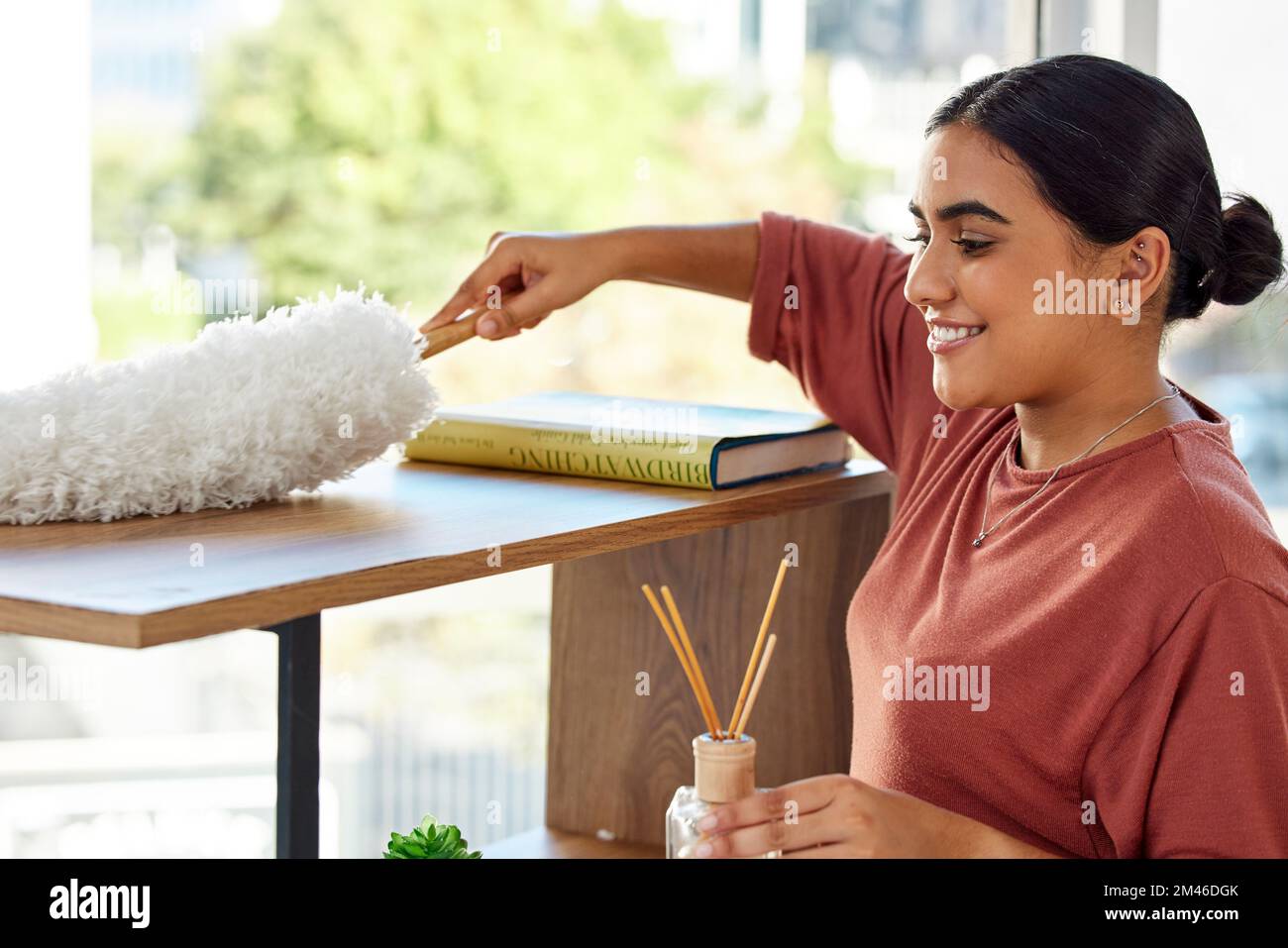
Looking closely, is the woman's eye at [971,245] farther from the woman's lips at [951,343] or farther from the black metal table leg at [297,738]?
the black metal table leg at [297,738]

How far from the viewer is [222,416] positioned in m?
0.95

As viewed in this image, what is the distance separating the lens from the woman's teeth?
3.55ft

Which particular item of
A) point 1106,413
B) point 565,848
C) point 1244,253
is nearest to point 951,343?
point 1106,413

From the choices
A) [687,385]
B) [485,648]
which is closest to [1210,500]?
[485,648]

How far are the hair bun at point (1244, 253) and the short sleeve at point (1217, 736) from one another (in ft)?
1.04

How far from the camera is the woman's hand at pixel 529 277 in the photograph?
1.24m

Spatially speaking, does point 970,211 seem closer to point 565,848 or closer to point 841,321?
point 841,321

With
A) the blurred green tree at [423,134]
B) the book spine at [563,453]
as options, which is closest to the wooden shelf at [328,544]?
the book spine at [563,453]

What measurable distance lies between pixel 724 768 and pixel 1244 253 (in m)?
0.59

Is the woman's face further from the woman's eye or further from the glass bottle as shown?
the glass bottle

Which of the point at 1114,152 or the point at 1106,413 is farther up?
the point at 1114,152

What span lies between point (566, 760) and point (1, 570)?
808 mm

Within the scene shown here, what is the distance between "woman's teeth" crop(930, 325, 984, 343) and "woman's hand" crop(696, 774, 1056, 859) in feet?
1.15

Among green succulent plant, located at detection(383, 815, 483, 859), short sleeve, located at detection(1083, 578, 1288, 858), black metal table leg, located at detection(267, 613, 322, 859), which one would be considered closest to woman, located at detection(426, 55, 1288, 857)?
short sleeve, located at detection(1083, 578, 1288, 858)
